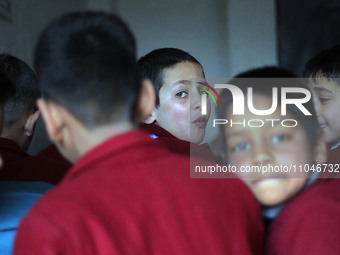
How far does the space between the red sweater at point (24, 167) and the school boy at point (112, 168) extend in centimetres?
44

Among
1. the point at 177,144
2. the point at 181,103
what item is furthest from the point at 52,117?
the point at 181,103

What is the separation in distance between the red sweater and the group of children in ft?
1.39

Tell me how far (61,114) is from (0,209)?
43cm

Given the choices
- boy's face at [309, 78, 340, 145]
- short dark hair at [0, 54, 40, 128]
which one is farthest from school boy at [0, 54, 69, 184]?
boy's face at [309, 78, 340, 145]

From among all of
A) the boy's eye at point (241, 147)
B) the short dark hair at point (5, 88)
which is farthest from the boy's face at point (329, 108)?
the short dark hair at point (5, 88)

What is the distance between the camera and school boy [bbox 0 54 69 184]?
1133 mm

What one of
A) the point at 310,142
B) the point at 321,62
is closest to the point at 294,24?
the point at 321,62

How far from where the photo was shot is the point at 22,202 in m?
1.04

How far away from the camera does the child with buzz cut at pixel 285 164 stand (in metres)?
0.73

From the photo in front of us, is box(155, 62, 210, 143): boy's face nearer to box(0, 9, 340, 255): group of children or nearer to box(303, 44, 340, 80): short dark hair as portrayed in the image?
box(303, 44, 340, 80): short dark hair

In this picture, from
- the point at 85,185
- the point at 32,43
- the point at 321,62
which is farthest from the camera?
the point at 32,43

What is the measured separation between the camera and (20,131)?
4.37ft

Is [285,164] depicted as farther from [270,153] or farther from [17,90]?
[17,90]

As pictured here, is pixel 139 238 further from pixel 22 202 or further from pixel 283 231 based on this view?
pixel 22 202
